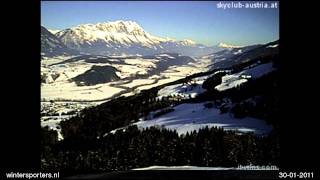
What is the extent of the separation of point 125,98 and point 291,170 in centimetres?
382

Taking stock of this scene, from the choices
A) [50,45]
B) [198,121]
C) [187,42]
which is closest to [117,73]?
[50,45]

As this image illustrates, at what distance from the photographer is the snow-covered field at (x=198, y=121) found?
811 centimetres

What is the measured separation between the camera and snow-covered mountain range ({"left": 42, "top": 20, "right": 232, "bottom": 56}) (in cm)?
733

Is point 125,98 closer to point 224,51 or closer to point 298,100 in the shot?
point 224,51

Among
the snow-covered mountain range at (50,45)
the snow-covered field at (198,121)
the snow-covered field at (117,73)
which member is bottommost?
the snow-covered field at (198,121)

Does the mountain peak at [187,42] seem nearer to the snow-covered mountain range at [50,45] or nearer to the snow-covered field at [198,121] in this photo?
the snow-covered field at [198,121]

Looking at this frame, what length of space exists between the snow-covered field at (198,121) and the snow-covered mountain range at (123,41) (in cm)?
154

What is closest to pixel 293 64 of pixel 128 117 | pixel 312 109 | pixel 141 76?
pixel 312 109

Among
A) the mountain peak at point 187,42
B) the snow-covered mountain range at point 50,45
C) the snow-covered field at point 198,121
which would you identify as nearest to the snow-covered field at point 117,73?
the snow-covered mountain range at point 50,45

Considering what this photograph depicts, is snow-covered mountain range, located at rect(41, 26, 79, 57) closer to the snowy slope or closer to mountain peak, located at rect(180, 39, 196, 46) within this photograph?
the snowy slope

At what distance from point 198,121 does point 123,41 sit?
2.45 m

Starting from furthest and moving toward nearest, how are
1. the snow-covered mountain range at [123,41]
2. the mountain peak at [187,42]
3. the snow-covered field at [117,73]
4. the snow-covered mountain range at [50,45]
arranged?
the snow-covered field at [117,73] < the mountain peak at [187,42] < the snow-covered mountain range at [123,41] < the snow-covered mountain range at [50,45]

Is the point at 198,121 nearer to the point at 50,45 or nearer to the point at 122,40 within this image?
the point at 122,40

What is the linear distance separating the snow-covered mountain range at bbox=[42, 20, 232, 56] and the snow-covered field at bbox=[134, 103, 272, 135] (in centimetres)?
154
